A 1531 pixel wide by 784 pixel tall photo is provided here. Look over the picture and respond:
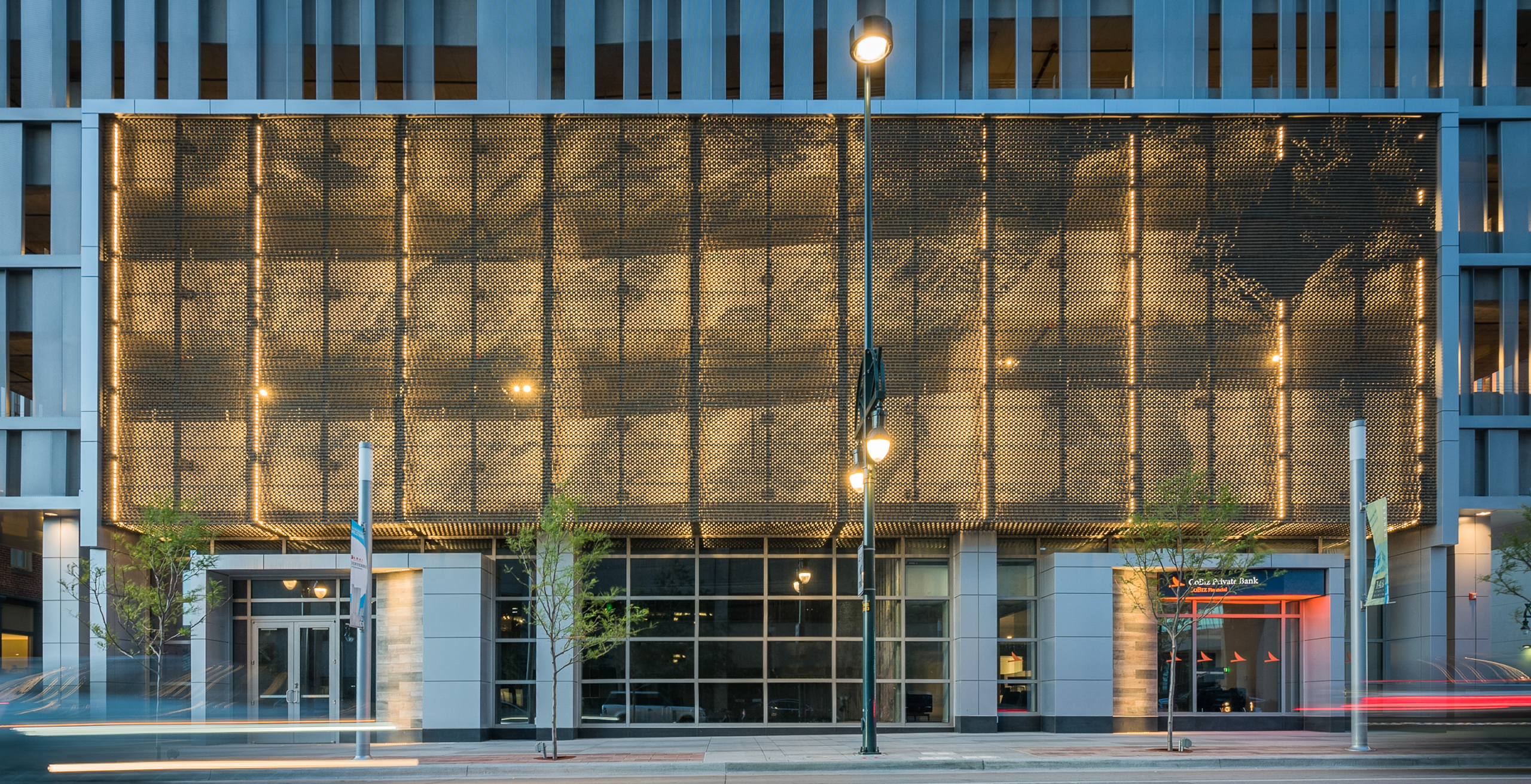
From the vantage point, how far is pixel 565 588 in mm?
19172

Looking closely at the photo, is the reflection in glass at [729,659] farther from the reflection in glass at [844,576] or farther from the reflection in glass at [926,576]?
the reflection in glass at [926,576]

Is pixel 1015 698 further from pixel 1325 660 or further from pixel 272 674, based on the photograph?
pixel 272 674

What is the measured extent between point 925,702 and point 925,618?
1.89 m

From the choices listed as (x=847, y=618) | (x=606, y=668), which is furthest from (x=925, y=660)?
(x=606, y=668)

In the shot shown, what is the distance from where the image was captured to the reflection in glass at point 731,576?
75.5ft

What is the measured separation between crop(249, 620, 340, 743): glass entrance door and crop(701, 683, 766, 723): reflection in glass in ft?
27.0

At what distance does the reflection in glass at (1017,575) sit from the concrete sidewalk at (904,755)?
3797 millimetres

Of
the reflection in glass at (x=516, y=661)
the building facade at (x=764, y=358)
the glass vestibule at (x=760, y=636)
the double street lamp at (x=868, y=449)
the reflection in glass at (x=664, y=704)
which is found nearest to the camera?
the double street lamp at (x=868, y=449)

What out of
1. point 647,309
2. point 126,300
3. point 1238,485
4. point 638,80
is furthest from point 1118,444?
point 126,300

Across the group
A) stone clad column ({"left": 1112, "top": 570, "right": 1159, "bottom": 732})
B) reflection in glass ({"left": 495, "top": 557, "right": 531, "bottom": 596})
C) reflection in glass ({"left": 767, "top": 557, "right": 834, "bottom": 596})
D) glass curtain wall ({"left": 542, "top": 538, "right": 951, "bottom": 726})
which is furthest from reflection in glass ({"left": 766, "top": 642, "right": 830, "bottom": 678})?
stone clad column ({"left": 1112, "top": 570, "right": 1159, "bottom": 732})

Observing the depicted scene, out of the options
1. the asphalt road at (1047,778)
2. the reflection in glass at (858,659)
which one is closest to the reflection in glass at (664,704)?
the reflection in glass at (858,659)

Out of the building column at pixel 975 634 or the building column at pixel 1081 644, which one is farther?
the building column at pixel 975 634

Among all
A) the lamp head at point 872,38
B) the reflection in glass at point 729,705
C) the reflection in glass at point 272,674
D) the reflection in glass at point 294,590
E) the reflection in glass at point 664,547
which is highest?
the lamp head at point 872,38

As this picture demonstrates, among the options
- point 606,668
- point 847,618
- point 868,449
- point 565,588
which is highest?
point 868,449
